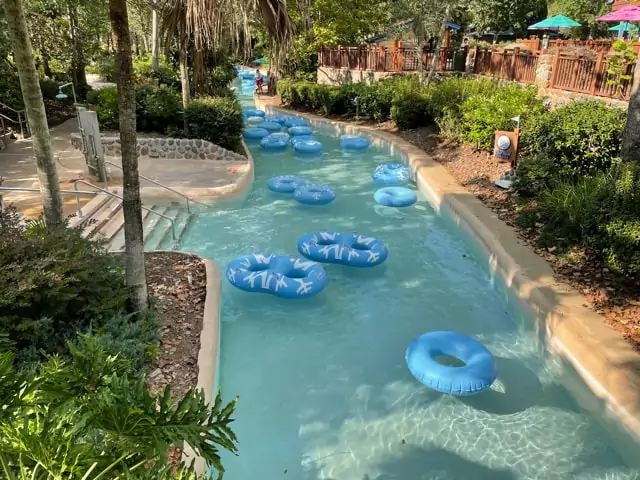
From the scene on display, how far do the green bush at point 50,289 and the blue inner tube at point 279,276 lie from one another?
6.92 feet

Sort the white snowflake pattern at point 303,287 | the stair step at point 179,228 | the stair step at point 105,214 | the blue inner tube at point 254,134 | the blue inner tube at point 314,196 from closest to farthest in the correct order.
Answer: the white snowflake pattern at point 303,287 → the stair step at point 105,214 → the stair step at point 179,228 → the blue inner tube at point 314,196 → the blue inner tube at point 254,134

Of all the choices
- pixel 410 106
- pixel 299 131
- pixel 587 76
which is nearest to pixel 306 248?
pixel 587 76

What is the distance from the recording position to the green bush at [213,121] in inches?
570

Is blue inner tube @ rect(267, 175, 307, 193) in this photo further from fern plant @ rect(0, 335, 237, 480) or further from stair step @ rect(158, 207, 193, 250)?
fern plant @ rect(0, 335, 237, 480)

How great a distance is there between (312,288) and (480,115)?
8.29 meters

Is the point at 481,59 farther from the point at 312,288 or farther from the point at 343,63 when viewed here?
the point at 312,288

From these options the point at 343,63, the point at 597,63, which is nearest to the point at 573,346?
the point at 597,63

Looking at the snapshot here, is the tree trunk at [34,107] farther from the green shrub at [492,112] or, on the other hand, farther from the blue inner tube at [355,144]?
the blue inner tube at [355,144]

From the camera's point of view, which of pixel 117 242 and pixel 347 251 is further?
pixel 117 242

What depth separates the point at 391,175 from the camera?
13.2m

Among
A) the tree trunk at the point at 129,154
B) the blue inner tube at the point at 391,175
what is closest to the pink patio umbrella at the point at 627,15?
the blue inner tube at the point at 391,175

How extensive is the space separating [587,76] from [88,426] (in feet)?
50.4

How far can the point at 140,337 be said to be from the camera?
499 cm

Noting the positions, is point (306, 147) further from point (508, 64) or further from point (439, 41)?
point (508, 64)
